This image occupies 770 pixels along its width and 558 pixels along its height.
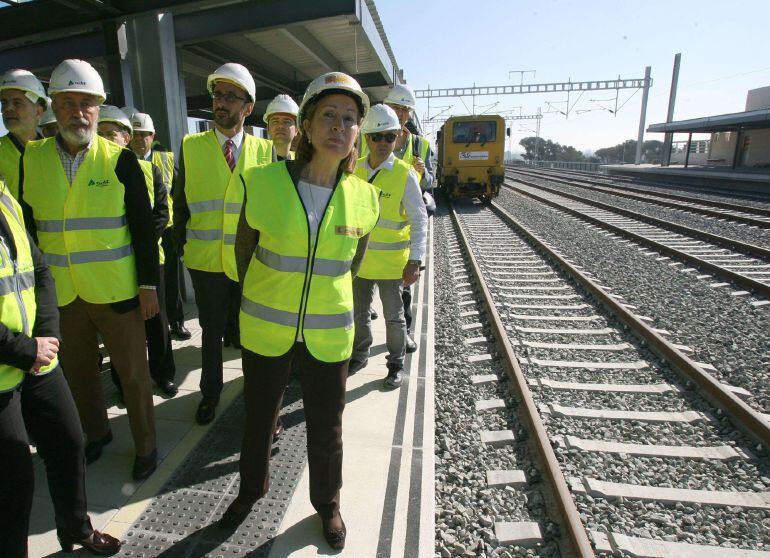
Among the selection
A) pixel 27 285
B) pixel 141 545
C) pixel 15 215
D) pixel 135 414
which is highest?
pixel 15 215

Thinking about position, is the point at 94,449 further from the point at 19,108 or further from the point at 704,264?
the point at 704,264

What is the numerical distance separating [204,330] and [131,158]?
1.33m

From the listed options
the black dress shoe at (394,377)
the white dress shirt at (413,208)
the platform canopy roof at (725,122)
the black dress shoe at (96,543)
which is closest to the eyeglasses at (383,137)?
the white dress shirt at (413,208)

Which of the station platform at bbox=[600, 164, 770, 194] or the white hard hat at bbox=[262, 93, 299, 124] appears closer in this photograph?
the white hard hat at bbox=[262, 93, 299, 124]

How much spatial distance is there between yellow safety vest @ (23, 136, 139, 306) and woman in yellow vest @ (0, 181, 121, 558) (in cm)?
54

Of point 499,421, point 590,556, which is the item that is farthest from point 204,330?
point 590,556

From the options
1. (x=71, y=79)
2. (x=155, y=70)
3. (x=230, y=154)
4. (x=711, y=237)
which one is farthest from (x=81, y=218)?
(x=711, y=237)

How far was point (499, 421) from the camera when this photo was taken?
3.85 metres

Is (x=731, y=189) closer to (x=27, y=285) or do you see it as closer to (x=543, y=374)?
(x=543, y=374)

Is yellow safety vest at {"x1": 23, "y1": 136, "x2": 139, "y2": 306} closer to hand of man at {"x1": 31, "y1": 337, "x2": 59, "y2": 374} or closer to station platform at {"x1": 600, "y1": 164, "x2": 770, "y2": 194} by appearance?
hand of man at {"x1": 31, "y1": 337, "x2": 59, "y2": 374}

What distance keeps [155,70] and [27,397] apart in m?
5.02

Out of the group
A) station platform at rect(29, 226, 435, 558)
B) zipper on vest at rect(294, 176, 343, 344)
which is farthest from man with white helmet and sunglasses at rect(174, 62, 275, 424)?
zipper on vest at rect(294, 176, 343, 344)

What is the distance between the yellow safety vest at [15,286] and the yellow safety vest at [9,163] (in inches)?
36.5

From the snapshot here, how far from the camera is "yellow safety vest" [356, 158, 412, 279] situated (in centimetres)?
390
